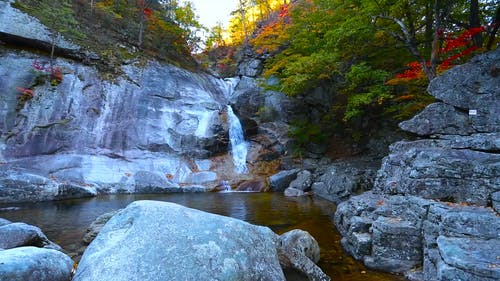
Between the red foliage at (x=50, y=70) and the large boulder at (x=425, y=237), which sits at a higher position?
the red foliage at (x=50, y=70)

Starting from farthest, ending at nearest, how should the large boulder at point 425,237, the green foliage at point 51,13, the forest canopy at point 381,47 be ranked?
the green foliage at point 51,13 → the forest canopy at point 381,47 → the large boulder at point 425,237

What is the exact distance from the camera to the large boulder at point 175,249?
2.75 m

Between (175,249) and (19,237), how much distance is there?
3688 millimetres

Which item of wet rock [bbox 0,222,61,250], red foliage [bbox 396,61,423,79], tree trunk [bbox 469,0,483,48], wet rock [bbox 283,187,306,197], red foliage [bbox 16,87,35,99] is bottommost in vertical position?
wet rock [bbox 0,222,61,250]

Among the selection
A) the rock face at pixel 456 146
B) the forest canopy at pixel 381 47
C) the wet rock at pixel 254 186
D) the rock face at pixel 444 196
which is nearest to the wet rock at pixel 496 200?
the rock face at pixel 444 196

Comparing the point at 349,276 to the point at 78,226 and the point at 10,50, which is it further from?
the point at 10,50

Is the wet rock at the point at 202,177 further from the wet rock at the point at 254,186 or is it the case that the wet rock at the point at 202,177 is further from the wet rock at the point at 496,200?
the wet rock at the point at 496,200

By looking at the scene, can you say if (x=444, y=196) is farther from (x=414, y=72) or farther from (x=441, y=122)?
(x=414, y=72)

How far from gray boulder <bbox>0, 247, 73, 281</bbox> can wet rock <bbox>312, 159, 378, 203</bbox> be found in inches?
403

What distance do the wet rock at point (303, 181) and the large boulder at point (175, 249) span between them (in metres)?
11.5

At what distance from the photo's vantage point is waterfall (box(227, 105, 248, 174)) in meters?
18.9

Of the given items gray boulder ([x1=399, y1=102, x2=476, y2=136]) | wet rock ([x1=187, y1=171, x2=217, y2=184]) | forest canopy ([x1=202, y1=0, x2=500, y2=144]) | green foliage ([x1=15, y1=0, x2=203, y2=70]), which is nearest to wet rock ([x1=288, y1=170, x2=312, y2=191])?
forest canopy ([x1=202, y1=0, x2=500, y2=144])

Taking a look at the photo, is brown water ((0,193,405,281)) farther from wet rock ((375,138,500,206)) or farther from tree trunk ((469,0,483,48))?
tree trunk ((469,0,483,48))

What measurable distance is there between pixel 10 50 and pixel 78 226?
499 inches
